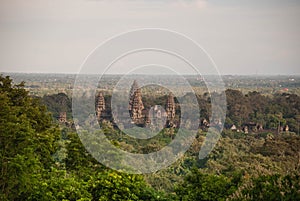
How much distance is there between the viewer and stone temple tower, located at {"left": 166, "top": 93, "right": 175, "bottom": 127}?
37031 millimetres

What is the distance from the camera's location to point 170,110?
128 ft

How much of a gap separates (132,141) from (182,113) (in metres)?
7.56

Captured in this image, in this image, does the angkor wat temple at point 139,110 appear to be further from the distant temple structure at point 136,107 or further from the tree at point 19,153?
the tree at point 19,153

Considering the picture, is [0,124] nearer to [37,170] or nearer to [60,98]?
[37,170]

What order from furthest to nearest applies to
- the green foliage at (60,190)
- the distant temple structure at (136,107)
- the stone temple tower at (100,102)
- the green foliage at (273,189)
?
the distant temple structure at (136,107) → the stone temple tower at (100,102) → the green foliage at (60,190) → the green foliage at (273,189)

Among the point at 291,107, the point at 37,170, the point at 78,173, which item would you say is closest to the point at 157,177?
the point at 78,173

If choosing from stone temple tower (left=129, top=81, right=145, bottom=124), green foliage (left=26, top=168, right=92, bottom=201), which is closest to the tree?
green foliage (left=26, top=168, right=92, bottom=201)

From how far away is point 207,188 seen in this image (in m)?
15.6

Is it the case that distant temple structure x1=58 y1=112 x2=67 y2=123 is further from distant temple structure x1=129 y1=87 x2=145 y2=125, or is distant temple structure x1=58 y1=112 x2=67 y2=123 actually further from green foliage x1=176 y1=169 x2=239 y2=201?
green foliage x1=176 y1=169 x2=239 y2=201

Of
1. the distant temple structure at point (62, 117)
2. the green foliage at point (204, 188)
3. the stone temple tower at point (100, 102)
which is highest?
the stone temple tower at point (100, 102)

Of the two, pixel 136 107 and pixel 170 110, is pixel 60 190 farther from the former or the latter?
pixel 170 110

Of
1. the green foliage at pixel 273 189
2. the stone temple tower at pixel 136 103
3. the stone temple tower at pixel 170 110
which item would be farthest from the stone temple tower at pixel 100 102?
the green foliage at pixel 273 189

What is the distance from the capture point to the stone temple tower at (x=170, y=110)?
37031 mm

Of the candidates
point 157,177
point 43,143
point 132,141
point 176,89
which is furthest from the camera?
point 176,89
